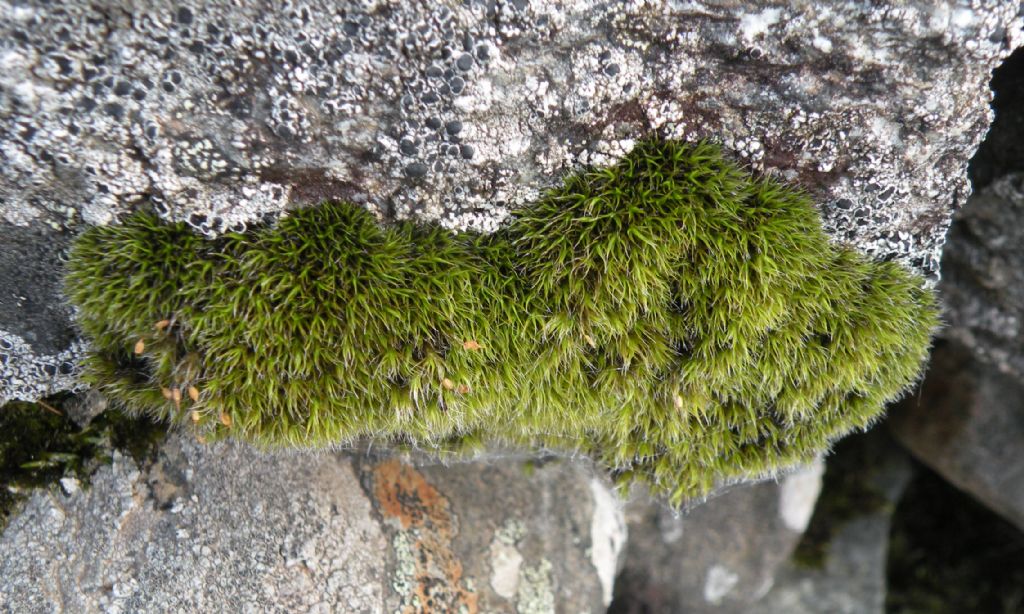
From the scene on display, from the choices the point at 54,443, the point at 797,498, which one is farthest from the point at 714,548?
the point at 54,443

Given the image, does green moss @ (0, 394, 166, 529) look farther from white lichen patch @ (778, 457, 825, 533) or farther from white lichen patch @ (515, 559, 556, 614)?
white lichen patch @ (778, 457, 825, 533)

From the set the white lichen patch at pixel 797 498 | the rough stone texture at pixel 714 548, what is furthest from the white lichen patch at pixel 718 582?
the white lichen patch at pixel 797 498

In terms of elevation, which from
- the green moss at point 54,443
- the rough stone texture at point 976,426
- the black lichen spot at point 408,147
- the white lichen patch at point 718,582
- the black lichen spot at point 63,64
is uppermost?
the black lichen spot at point 408,147

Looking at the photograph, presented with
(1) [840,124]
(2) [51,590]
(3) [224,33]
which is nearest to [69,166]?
(3) [224,33]

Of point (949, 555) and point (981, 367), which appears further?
point (949, 555)

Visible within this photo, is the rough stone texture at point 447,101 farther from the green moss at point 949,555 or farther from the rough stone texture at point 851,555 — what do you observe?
the green moss at point 949,555

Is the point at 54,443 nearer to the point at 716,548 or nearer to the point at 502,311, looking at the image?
the point at 502,311

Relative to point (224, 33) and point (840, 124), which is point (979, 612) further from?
point (224, 33)
